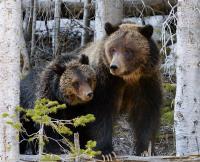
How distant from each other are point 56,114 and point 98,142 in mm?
689

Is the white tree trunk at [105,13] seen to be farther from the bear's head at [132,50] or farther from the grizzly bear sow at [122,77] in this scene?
the bear's head at [132,50]

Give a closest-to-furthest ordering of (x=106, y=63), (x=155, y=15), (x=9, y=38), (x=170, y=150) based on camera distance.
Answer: (x=9, y=38) < (x=106, y=63) < (x=170, y=150) < (x=155, y=15)

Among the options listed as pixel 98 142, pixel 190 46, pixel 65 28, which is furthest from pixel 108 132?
pixel 65 28

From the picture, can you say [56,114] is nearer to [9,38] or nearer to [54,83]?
[54,83]

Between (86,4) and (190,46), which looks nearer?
(190,46)

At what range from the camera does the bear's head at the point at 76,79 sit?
7809 millimetres

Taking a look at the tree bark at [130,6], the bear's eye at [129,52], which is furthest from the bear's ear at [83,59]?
the tree bark at [130,6]

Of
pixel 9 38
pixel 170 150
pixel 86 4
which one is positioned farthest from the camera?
pixel 86 4

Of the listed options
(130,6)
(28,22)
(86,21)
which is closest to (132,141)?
(86,21)

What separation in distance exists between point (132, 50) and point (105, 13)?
2279 mm

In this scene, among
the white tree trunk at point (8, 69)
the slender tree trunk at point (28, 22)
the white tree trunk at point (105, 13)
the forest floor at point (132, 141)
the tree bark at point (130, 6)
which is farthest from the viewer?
the slender tree trunk at point (28, 22)

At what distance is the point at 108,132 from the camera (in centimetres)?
796

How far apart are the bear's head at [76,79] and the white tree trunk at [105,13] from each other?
186cm

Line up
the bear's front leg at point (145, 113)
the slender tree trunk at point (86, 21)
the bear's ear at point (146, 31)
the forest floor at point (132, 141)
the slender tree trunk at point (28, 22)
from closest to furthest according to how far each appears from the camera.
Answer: the bear's ear at point (146, 31), the bear's front leg at point (145, 113), the forest floor at point (132, 141), the slender tree trunk at point (86, 21), the slender tree trunk at point (28, 22)
